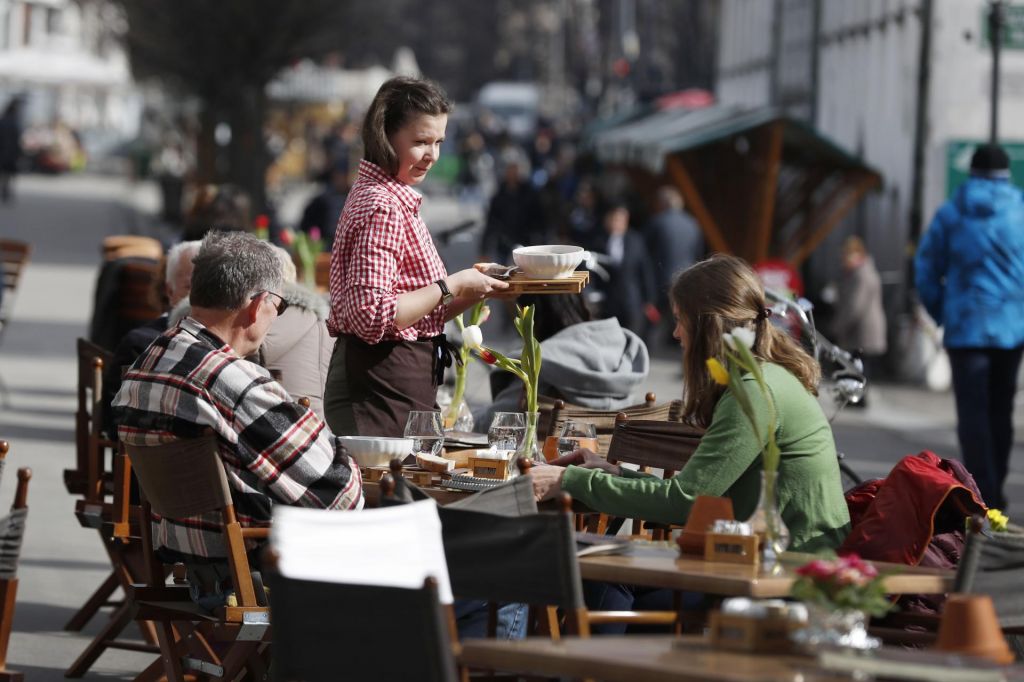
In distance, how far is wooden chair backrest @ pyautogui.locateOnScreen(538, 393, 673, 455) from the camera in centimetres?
666

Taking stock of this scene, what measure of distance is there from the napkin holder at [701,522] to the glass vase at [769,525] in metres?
0.07

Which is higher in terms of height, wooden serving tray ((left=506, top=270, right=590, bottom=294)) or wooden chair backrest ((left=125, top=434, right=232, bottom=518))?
wooden serving tray ((left=506, top=270, right=590, bottom=294))

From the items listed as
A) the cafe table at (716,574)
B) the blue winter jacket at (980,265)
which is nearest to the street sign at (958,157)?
the blue winter jacket at (980,265)

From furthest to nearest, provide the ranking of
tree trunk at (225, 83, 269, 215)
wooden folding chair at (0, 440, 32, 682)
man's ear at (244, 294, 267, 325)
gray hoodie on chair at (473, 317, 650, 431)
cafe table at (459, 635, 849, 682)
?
1. tree trunk at (225, 83, 269, 215)
2. gray hoodie on chair at (473, 317, 650, 431)
3. wooden folding chair at (0, 440, 32, 682)
4. man's ear at (244, 294, 267, 325)
5. cafe table at (459, 635, 849, 682)

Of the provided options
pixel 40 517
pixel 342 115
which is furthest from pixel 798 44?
pixel 342 115

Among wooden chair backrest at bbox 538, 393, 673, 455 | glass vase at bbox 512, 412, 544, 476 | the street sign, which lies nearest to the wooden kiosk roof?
the street sign

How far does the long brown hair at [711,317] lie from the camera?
200 inches

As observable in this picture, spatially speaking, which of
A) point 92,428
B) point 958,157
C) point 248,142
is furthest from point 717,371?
point 248,142

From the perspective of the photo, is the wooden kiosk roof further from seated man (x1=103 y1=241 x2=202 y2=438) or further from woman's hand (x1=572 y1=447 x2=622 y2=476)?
woman's hand (x1=572 y1=447 x2=622 y2=476)

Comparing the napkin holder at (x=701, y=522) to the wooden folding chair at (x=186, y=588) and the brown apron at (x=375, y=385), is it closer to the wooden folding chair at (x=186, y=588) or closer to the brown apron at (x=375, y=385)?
the wooden folding chair at (x=186, y=588)

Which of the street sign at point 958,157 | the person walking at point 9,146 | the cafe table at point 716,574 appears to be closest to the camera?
the cafe table at point 716,574

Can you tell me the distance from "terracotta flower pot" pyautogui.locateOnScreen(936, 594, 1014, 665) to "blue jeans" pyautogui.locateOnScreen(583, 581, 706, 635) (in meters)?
A: 1.73

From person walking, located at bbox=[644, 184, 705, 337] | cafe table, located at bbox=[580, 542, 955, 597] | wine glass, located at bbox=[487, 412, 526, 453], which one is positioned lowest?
cafe table, located at bbox=[580, 542, 955, 597]

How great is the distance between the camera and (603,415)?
7.05m
